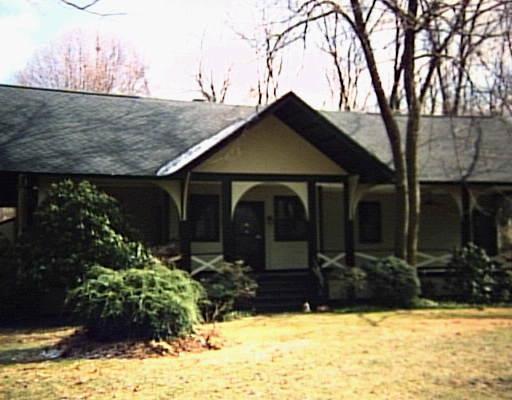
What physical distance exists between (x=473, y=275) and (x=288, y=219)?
212 inches

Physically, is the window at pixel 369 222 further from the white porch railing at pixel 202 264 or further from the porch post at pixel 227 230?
the porch post at pixel 227 230

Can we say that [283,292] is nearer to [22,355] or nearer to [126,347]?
[126,347]

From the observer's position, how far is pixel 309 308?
16.2 m

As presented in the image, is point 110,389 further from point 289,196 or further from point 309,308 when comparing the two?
point 289,196

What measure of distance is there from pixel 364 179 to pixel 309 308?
3.73 meters

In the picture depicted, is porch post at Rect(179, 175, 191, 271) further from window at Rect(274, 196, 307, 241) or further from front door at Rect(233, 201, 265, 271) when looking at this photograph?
window at Rect(274, 196, 307, 241)

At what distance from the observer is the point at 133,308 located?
10430 millimetres

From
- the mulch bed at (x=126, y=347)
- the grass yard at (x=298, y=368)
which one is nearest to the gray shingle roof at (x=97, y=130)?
the grass yard at (x=298, y=368)

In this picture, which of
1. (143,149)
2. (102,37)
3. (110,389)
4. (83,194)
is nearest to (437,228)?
(143,149)

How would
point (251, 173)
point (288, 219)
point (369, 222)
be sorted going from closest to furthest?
point (251, 173) < point (288, 219) < point (369, 222)

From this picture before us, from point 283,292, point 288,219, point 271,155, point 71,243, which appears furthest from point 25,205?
point 288,219

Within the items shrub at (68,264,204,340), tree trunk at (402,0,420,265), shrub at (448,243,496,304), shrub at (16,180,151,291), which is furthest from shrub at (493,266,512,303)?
shrub at (68,264,204,340)

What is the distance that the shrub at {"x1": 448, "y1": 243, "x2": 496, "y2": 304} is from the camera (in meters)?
17.3

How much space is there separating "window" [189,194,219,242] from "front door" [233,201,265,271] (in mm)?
753
